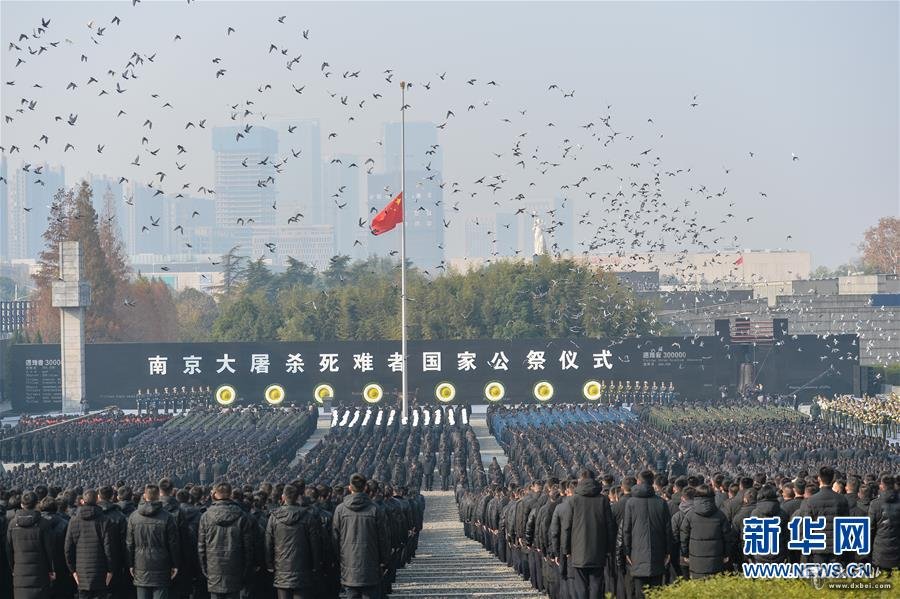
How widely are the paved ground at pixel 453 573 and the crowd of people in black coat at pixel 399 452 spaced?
2398 millimetres

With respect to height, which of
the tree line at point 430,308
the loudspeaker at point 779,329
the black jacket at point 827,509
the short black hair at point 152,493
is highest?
the tree line at point 430,308

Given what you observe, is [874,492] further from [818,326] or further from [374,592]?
[818,326]

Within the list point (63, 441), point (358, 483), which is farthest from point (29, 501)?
point (63, 441)

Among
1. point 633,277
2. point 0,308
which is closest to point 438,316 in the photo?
point 0,308

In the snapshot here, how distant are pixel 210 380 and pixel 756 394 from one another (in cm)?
1900

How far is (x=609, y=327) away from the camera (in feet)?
225

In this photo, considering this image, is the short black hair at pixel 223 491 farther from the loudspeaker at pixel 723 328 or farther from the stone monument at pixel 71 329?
the loudspeaker at pixel 723 328

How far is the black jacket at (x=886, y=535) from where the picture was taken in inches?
524

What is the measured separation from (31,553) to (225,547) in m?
1.73

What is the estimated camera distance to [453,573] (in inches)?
757

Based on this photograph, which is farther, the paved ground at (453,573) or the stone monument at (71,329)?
the stone monument at (71,329)

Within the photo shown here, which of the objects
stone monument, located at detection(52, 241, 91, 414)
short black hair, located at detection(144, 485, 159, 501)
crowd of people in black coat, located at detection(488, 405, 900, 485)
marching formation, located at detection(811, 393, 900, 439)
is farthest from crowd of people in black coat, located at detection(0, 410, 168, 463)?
short black hair, located at detection(144, 485, 159, 501)

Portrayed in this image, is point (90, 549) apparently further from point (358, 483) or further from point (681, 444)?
point (681, 444)

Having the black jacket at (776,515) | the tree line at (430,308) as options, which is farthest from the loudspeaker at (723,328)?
the black jacket at (776,515)
